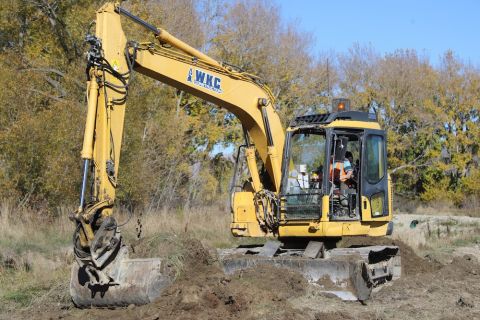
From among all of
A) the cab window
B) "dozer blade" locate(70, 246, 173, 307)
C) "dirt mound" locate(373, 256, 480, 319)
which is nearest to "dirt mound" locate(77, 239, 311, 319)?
"dozer blade" locate(70, 246, 173, 307)

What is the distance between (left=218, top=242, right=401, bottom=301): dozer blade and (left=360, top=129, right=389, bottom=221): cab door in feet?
2.11

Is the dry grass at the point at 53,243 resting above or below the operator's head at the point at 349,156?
below

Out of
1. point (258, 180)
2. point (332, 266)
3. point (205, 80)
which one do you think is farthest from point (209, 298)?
point (258, 180)

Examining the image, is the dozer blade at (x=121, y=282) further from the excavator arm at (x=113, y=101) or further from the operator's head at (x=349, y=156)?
the operator's head at (x=349, y=156)

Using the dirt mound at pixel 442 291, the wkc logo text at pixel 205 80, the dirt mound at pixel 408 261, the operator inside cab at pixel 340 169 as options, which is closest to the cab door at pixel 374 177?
the operator inside cab at pixel 340 169

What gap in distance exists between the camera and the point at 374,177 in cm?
1164

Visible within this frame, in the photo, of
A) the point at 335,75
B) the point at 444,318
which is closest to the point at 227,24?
the point at 335,75

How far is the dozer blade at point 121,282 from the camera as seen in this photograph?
330 inches

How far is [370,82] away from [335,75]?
2.61 metres

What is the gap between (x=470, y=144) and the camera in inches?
1702

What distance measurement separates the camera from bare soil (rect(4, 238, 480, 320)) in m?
8.15

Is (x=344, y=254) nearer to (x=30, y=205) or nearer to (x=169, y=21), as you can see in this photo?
(x=30, y=205)

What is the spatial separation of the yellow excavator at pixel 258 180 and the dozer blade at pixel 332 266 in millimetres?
16

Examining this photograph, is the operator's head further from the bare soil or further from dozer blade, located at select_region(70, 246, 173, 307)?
dozer blade, located at select_region(70, 246, 173, 307)
